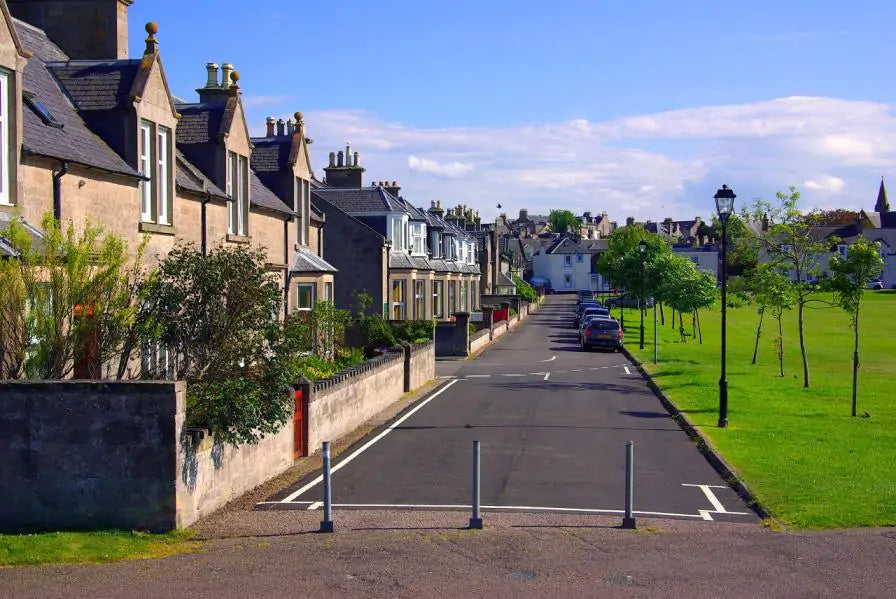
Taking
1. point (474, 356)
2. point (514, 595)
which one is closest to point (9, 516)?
point (514, 595)

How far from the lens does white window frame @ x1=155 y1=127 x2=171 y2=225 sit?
62.5 ft

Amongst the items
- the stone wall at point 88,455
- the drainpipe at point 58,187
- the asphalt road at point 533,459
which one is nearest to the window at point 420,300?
the asphalt road at point 533,459

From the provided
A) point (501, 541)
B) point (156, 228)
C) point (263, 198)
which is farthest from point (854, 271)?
point (501, 541)

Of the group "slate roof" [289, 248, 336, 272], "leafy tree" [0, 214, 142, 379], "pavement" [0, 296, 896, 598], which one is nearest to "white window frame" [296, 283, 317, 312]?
"slate roof" [289, 248, 336, 272]

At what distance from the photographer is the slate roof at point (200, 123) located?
22.7 meters

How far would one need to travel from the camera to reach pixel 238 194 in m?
24.0

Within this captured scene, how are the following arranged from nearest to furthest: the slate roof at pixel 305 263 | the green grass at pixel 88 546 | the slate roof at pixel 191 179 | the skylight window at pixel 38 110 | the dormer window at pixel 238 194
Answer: the green grass at pixel 88 546 < the skylight window at pixel 38 110 < the slate roof at pixel 191 179 < the dormer window at pixel 238 194 < the slate roof at pixel 305 263

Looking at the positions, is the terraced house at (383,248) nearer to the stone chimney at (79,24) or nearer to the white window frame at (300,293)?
the white window frame at (300,293)

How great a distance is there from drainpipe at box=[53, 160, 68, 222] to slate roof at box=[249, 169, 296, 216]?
9737mm

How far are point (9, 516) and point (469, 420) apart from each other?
1331 centimetres

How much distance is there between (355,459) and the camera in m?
18.0

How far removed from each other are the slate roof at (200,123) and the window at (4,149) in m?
8.43

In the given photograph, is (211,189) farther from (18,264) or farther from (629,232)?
(629,232)

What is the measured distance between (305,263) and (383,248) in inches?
770
